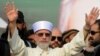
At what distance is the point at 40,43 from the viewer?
21.9ft

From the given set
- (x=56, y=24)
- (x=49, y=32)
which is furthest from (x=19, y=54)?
(x=56, y=24)

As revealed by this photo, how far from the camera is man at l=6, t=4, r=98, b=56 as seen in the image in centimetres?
634

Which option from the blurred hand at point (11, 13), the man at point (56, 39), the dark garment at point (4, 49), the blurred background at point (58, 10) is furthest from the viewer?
the blurred background at point (58, 10)

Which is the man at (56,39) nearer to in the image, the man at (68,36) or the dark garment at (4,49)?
the man at (68,36)

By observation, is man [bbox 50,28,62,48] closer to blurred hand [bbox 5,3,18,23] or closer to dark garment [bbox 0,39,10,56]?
blurred hand [bbox 5,3,18,23]

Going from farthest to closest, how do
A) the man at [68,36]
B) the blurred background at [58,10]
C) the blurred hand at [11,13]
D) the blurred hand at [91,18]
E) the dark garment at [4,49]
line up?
the blurred background at [58,10]
the man at [68,36]
the blurred hand at [91,18]
the blurred hand at [11,13]
the dark garment at [4,49]

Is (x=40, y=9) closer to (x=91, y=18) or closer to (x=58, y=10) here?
(x=58, y=10)

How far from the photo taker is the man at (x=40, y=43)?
6.34 m

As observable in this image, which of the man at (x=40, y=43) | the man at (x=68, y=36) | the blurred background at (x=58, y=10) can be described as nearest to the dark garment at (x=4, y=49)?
the man at (x=40, y=43)

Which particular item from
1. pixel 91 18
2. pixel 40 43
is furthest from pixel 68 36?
pixel 91 18

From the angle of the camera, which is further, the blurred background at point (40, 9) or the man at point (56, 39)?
the blurred background at point (40, 9)

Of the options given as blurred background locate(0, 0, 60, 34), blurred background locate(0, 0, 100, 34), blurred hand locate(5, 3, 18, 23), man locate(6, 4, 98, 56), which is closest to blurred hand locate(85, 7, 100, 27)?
man locate(6, 4, 98, 56)

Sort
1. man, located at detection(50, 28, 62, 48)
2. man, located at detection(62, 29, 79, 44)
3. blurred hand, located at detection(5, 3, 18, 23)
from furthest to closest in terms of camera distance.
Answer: man, located at detection(62, 29, 79, 44) → man, located at detection(50, 28, 62, 48) → blurred hand, located at detection(5, 3, 18, 23)

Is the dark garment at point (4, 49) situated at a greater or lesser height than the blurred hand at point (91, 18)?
lesser
